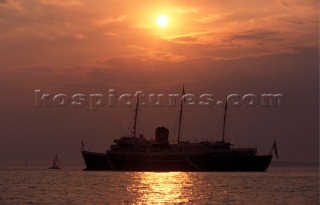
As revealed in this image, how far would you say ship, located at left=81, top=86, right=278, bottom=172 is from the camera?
5659 inches

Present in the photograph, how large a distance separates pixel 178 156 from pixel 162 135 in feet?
33.7

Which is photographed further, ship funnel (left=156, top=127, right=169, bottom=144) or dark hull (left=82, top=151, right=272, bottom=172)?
ship funnel (left=156, top=127, right=169, bottom=144)

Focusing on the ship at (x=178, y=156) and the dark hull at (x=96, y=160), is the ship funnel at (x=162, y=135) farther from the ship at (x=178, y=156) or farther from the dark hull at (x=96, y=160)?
the dark hull at (x=96, y=160)

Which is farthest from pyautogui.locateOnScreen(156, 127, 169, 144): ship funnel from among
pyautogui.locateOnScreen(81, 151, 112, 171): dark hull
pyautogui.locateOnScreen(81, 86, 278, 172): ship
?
pyautogui.locateOnScreen(81, 151, 112, 171): dark hull

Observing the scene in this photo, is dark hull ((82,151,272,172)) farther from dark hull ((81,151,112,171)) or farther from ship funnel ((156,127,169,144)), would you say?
dark hull ((81,151,112,171))

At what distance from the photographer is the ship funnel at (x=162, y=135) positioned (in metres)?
152

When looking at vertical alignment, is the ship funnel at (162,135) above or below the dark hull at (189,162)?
above

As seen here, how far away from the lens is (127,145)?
151375 mm

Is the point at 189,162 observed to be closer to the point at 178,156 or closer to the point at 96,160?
the point at 178,156

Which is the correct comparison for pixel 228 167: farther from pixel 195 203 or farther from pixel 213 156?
pixel 195 203

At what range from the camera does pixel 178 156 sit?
144875 mm

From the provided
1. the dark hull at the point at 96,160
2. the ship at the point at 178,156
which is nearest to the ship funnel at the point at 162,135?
the ship at the point at 178,156

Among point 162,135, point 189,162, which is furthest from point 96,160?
point 189,162

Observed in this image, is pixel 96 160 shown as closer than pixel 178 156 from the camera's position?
No
